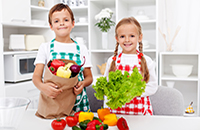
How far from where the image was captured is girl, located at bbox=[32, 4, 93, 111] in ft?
4.18

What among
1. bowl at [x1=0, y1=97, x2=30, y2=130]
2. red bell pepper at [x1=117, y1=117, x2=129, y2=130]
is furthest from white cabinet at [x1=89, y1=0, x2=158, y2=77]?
bowl at [x1=0, y1=97, x2=30, y2=130]

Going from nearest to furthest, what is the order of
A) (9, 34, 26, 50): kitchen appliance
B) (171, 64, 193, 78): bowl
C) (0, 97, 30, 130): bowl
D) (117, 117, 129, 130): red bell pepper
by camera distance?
(0, 97, 30, 130): bowl → (117, 117, 129, 130): red bell pepper → (9, 34, 26, 50): kitchen appliance → (171, 64, 193, 78): bowl

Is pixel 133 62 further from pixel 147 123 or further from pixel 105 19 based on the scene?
pixel 105 19

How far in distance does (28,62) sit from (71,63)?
1930mm

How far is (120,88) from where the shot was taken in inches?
38.2

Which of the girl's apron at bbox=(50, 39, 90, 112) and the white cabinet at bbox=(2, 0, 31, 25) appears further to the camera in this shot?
the white cabinet at bbox=(2, 0, 31, 25)

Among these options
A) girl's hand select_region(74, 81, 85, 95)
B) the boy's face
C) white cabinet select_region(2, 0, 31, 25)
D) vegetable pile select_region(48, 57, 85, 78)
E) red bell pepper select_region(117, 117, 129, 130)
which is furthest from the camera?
white cabinet select_region(2, 0, 31, 25)

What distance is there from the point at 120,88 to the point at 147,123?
0.24m

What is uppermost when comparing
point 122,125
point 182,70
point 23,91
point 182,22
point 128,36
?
point 182,22

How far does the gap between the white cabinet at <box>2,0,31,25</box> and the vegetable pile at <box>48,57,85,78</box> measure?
5.63ft

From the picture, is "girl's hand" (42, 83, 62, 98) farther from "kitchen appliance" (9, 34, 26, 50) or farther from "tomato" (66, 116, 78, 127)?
"kitchen appliance" (9, 34, 26, 50)

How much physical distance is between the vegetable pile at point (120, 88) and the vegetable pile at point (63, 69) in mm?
125

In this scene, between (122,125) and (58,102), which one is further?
(58,102)

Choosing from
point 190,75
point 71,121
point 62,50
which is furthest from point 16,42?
point 190,75
